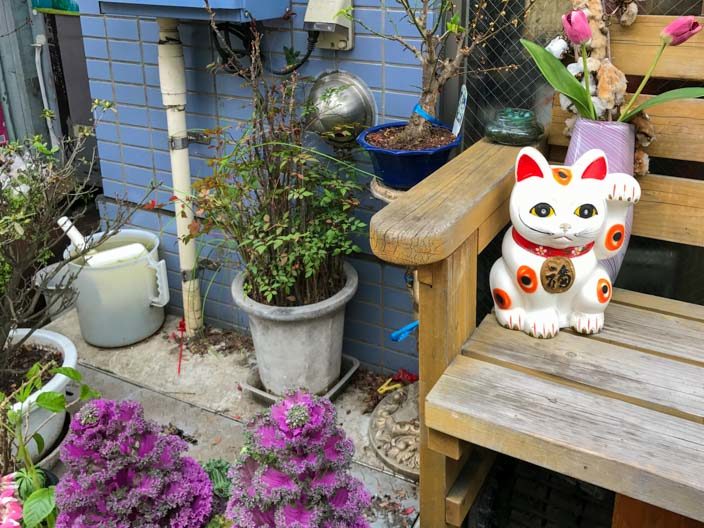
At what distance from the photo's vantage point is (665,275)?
244 cm

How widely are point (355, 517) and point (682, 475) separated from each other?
26.9 inches

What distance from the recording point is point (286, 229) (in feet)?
8.09

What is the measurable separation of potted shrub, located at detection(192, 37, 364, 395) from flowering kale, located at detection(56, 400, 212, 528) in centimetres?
86

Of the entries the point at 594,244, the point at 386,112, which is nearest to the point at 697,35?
the point at 594,244

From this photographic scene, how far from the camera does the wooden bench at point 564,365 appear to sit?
1.53m

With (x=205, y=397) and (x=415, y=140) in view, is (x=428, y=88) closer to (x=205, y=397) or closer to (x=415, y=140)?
(x=415, y=140)

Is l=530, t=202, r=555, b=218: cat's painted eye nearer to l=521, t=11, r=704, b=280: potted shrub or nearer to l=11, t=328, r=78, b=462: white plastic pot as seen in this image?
l=521, t=11, r=704, b=280: potted shrub

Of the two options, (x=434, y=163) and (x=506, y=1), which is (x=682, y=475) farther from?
(x=506, y=1)

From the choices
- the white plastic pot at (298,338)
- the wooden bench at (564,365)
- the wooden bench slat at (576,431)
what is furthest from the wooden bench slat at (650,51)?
the white plastic pot at (298,338)

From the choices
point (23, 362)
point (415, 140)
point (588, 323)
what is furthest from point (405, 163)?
point (23, 362)

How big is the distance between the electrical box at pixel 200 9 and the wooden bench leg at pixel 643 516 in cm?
A: 182

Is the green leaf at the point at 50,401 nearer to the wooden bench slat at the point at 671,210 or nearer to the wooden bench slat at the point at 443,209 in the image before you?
the wooden bench slat at the point at 443,209

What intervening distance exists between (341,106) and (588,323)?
3.66 ft

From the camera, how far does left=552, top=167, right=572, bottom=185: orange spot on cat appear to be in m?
1.77
